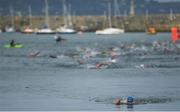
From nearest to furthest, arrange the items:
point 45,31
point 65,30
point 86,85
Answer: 1. point 86,85
2. point 45,31
3. point 65,30

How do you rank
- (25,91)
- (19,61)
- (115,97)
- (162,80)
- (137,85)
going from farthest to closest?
(19,61) < (162,80) < (137,85) < (25,91) < (115,97)

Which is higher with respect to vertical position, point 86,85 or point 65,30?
point 86,85

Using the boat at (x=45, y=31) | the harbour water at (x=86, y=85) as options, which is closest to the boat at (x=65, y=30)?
the boat at (x=45, y=31)

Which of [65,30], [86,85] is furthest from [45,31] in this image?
[86,85]

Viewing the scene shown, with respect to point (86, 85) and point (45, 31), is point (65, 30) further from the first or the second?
point (86, 85)

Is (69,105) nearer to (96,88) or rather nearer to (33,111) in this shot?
(33,111)

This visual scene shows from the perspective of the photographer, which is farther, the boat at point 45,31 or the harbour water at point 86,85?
the boat at point 45,31

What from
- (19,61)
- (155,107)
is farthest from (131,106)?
(19,61)

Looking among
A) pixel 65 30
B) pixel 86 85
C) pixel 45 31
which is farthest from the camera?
pixel 65 30

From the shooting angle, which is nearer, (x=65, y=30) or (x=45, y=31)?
(x=45, y=31)

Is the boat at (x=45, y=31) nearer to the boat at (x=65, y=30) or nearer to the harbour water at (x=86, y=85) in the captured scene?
the boat at (x=65, y=30)

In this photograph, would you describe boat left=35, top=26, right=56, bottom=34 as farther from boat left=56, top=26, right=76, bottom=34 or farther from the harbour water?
the harbour water

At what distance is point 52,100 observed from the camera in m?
37.5

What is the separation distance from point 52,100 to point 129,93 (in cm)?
433
